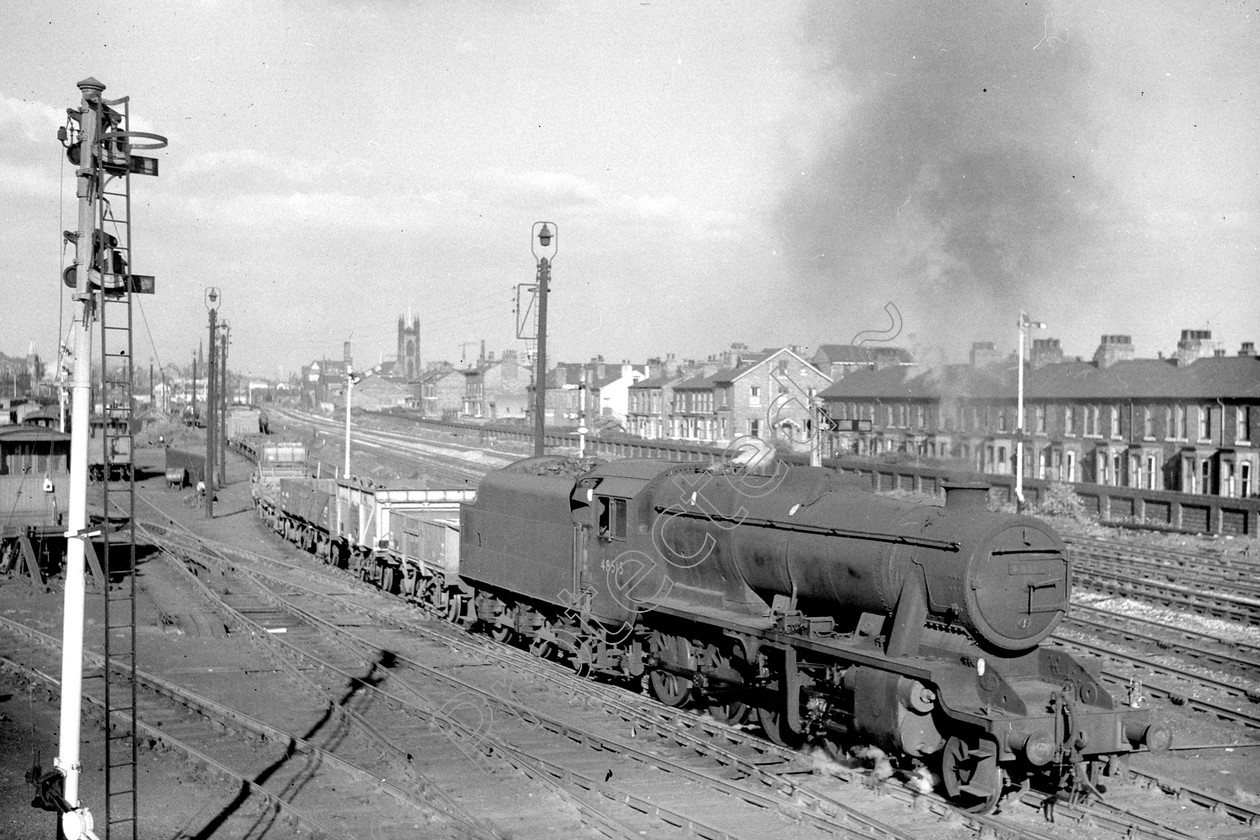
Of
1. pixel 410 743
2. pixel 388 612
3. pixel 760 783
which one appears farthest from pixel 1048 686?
pixel 388 612

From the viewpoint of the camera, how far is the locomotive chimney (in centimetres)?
1112

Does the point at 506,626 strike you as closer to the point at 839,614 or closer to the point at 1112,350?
the point at 839,614

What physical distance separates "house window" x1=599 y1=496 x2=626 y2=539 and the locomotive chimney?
5.25 m

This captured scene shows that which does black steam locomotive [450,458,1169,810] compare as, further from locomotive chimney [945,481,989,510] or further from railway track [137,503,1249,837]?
railway track [137,503,1249,837]

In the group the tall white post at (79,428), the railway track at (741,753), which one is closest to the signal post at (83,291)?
the tall white post at (79,428)

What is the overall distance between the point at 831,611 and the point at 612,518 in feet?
13.3

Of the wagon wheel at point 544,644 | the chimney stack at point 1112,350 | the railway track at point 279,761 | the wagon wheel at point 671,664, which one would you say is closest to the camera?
the railway track at point 279,761

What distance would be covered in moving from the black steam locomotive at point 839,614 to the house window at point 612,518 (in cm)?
3

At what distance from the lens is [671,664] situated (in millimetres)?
14758

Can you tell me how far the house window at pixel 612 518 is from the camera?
50.4ft

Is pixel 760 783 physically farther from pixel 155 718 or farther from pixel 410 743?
pixel 155 718

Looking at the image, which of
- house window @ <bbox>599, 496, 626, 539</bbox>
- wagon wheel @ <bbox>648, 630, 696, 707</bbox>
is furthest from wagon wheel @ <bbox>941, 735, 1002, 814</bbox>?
house window @ <bbox>599, 496, 626, 539</bbox>

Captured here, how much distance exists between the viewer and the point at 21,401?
68125mm

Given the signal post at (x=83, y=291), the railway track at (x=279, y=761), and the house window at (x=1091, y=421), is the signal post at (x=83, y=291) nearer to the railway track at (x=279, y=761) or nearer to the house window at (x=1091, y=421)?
the railway track at (x=279, y=761)
